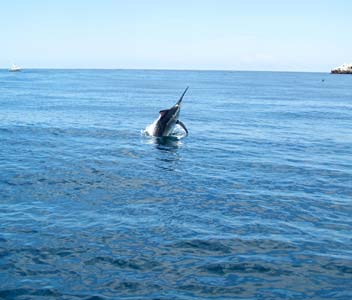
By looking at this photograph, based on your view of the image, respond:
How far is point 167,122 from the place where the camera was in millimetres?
35656

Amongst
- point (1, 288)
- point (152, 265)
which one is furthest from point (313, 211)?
point (1, 288)

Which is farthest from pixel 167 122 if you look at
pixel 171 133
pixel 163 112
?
pixel 171 133

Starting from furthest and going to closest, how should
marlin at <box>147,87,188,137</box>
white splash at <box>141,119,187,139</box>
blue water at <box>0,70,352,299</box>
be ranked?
1. white splash at <box>141,119,187,139</box>
2. marlin at <box>147,87,188,137</box>
3. blue water at <box>0,70,352,299</box>

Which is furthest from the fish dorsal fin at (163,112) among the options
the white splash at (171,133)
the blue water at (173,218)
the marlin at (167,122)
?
the blue water at (173,218)

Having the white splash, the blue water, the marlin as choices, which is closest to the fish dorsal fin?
the marlin

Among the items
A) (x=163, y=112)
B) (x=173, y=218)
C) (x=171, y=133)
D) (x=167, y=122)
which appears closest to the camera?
(x=173, y=218)

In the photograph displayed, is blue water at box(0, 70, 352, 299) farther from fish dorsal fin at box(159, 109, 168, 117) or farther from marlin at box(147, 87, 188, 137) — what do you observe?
fish dorsal fin at box(159, 109, 168, 117)

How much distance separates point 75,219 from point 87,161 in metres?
9.99

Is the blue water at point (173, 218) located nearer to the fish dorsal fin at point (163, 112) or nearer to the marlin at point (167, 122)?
the marlin at point (167, 122)

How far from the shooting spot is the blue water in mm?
11688

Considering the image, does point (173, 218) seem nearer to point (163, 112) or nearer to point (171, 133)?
point (163, 112)

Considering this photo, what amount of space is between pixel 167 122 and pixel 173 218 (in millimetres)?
19811

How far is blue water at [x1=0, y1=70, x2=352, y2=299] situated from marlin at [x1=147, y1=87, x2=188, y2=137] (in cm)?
263

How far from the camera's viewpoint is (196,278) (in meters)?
11.9
